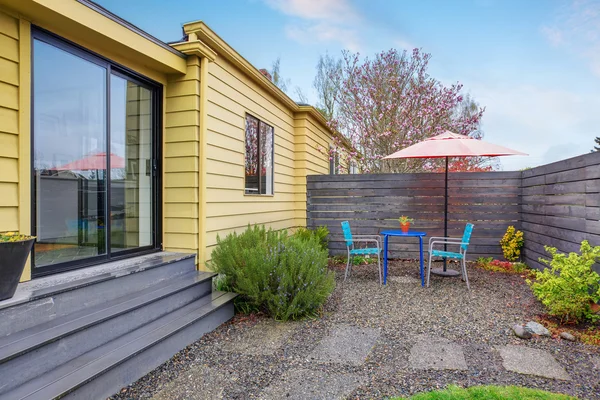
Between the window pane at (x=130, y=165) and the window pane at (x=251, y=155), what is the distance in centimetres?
163

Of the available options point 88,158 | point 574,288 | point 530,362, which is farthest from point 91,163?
point 574,288

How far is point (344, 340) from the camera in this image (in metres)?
2.89

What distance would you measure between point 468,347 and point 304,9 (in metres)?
7.59

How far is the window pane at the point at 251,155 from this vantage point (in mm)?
5238

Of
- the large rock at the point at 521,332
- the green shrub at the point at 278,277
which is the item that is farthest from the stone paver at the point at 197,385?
the large rock at the point at 521,332

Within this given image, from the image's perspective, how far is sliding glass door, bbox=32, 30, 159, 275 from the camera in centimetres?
273

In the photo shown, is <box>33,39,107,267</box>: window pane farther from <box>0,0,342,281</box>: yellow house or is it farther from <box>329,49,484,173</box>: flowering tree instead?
<box>329,49,484,173</box>: flowering tree

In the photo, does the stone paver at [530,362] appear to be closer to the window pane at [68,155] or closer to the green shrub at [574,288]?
the green shrub at [574,288]

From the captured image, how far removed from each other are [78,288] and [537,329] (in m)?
3.55

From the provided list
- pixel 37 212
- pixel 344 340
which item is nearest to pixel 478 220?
pixel 344 340

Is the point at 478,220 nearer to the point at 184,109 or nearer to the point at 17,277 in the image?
the point at 184,109

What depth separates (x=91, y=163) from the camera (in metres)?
3.11

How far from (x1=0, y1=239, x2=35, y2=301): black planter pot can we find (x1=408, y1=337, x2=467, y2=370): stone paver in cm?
254

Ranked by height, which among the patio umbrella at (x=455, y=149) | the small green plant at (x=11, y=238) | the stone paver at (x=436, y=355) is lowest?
the stone paver at (x=436, y=355)
